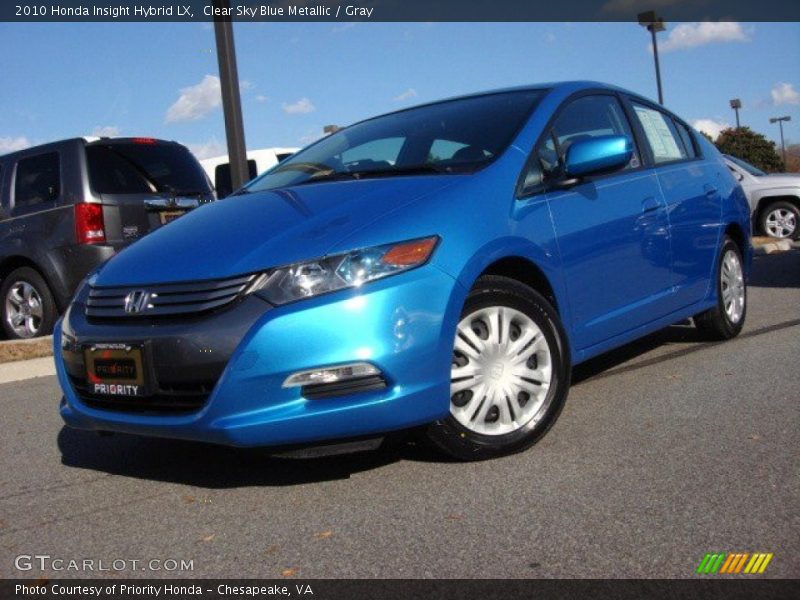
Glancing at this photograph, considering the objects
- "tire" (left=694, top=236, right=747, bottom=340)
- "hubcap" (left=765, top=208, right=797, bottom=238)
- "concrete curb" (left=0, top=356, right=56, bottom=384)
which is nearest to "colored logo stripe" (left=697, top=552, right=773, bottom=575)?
"tire" (left=694, top=236, right=747, bottom=340)

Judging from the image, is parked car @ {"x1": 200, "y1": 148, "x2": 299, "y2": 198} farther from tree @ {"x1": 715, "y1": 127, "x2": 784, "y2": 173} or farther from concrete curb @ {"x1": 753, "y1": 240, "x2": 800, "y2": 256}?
tree @ {"x1": 715, "y1": 127, "x2": 784, "y2": 173}

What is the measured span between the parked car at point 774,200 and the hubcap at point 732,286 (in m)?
9.38

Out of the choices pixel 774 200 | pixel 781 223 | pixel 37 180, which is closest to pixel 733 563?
pixel 37 180

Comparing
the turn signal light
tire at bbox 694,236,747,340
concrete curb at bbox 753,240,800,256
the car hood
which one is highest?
the car hood

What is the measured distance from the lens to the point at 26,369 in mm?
7207

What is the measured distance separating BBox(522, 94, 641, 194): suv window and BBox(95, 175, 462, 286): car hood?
20.6 inches

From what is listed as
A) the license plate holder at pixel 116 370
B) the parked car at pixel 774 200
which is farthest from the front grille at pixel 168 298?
the parked car at pixel 774 200

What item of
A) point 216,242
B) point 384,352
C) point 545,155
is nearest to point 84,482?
point 216,242

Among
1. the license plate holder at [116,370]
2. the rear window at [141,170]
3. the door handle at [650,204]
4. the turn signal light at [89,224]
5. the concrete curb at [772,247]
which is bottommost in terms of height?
the concrete curb at [772,247]

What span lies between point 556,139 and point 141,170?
4.83m

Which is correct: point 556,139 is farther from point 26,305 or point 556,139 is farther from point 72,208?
point 26,305

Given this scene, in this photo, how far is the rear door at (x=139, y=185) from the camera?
795 centimetres

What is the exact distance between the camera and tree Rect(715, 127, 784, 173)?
4391 cm

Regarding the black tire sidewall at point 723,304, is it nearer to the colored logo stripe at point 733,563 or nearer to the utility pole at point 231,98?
the colored logo stripe at point 733,563
